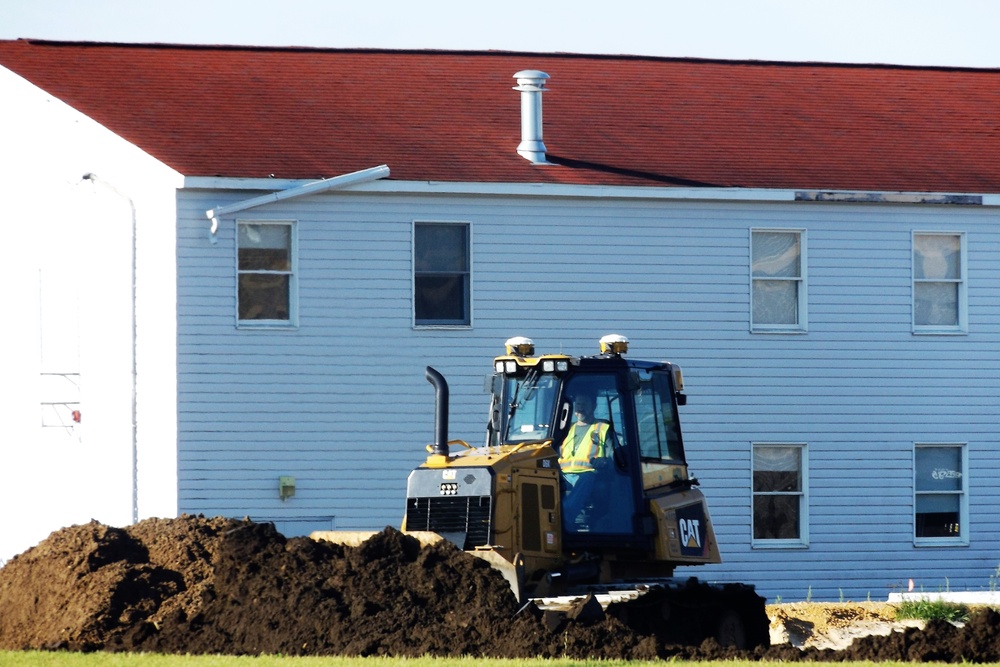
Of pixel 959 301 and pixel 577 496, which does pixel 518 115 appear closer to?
pixel 959 301

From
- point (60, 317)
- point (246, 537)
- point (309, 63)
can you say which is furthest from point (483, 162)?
point (246, 537)

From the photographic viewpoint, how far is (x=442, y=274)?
22047 mm

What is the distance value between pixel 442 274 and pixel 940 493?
7638 mm

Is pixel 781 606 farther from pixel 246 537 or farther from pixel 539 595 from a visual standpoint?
pixel 246 537

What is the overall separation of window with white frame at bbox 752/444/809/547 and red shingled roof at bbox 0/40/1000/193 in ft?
12.2

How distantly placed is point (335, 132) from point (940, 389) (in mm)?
9157

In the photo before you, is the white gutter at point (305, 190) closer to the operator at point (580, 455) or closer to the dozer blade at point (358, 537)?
the dozer blade at point (358, 537)

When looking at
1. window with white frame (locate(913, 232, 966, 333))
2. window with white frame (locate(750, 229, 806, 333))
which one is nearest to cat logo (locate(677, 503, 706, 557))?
window with white frame (locate(750, 229, 806, 333))

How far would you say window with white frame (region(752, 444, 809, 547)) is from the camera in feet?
74.6

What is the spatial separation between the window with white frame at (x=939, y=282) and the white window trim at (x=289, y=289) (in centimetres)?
872

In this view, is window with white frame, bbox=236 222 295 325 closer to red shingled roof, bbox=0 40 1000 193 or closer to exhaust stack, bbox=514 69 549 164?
red shingled roof, bbox=0 40 1000 193

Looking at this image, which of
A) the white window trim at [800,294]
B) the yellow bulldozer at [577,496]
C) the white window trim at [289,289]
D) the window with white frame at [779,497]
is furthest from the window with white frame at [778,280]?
the yellow bulldozer at [577,496]

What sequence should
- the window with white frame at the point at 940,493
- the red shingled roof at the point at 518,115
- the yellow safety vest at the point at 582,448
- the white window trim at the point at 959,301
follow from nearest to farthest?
the yellow safety vest at the point at 582,448
the red shingled roof at the point at 518,115
the window with white frame at the point at 940,493
the white window trim at the point at 959,301

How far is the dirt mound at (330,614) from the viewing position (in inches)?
531
